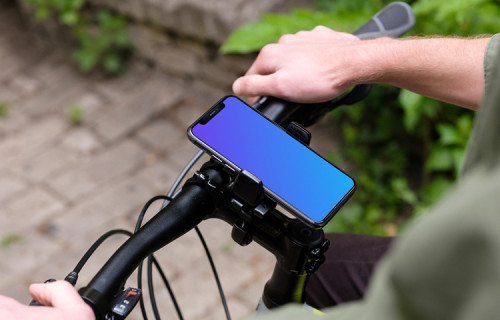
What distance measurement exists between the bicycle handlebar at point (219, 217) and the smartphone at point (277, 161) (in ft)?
0.13

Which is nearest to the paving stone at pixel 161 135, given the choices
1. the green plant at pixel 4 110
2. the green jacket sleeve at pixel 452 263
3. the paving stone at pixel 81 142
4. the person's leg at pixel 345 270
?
the paving stone at pixel 81 142

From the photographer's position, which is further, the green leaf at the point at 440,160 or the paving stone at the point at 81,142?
the paving stone at the point at 81,142

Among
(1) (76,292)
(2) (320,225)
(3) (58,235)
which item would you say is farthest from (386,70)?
(3) (58,235)

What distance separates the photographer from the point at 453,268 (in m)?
0.47

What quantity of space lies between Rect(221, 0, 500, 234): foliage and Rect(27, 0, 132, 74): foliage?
1.26 m

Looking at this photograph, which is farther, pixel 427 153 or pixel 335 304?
pixel 427 153

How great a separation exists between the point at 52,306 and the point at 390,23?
2.92ft

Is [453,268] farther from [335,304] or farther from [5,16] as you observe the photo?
[5,16]

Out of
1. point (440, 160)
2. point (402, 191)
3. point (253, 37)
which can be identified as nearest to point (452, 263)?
point (253, 37)

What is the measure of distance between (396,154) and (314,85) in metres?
1.85

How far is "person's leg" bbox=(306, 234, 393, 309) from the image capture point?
127 cm

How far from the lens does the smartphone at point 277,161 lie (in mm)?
936

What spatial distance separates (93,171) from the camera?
3111 millimetres

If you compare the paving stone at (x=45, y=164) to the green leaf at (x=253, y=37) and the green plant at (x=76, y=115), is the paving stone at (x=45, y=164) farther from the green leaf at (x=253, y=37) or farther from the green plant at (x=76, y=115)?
the green leaf at (x=253, y=37)
